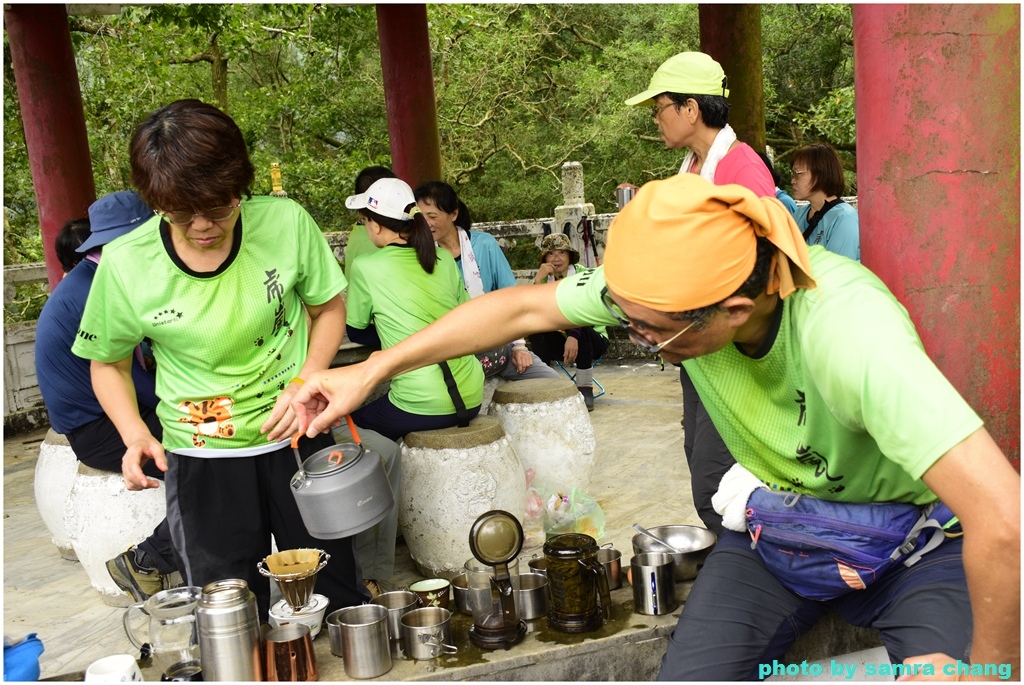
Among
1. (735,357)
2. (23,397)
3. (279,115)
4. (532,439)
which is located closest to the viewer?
(735,357)

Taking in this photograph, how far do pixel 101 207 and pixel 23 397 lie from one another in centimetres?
577

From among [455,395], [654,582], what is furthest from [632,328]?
[455,395]

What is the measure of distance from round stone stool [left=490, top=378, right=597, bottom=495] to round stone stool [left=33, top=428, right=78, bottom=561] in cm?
208

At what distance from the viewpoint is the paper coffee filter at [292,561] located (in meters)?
2.87

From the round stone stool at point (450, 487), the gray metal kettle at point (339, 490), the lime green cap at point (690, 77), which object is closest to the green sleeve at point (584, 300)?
the gray metal kettle at point (339, 490)

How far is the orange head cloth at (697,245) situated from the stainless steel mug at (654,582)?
53.0 inches

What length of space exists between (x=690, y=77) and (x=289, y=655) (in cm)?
260

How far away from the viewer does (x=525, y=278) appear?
9.88 m

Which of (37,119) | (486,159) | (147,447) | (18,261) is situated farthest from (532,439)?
(486,159)

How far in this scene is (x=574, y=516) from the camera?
432 cm

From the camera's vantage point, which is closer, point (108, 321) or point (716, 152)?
point (108, 321)

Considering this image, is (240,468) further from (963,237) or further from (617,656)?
(963,237)

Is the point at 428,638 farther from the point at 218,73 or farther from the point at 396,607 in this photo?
the point at 218,73

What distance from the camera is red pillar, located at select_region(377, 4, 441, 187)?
7.50 m
